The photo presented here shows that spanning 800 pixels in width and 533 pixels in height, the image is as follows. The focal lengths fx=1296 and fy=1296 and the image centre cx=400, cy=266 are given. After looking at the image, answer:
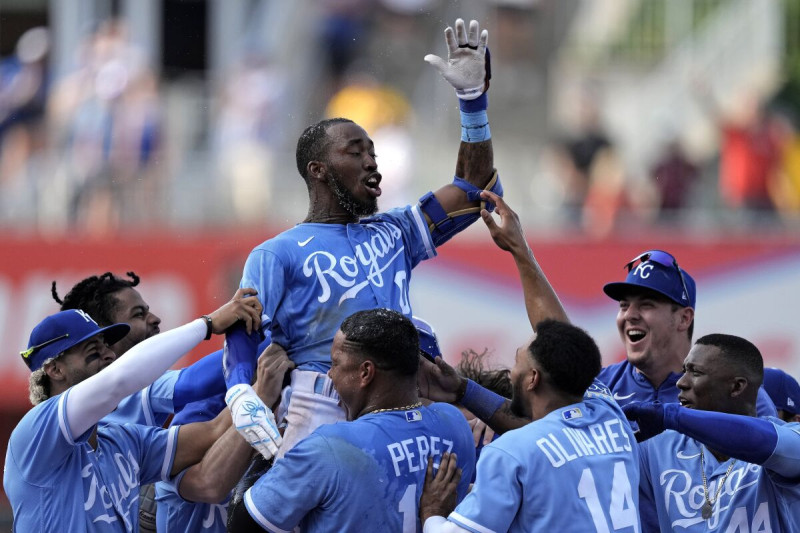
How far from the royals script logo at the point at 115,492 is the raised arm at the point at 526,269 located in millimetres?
1924

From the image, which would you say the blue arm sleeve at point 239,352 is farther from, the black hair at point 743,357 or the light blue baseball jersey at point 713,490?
the black hair at point 743,357

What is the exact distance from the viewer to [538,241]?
13.0 metres

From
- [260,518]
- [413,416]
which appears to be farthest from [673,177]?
[260,518]

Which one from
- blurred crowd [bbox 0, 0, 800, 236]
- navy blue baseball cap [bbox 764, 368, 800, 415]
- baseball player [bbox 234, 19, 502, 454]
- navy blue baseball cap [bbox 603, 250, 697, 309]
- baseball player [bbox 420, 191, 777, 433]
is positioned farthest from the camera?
blurred crowd [bbox 0, 0, 800, 236]

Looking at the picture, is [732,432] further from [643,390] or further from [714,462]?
[643,390]

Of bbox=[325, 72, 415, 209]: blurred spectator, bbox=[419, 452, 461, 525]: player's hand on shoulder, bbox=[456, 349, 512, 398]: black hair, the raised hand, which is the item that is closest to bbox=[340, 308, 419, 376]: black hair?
bbox=[419, 452, 461, 525]: player's hand on shoulder

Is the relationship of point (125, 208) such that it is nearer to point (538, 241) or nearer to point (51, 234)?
point (51, 234)

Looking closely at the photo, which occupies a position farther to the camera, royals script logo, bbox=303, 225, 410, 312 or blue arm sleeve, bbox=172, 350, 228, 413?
blue arm sleeve, bbox=172, 350, 228, 413

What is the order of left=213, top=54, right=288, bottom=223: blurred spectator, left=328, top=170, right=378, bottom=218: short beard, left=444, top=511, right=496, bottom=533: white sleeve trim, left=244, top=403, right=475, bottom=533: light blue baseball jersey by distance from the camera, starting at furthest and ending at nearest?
left=213, top=54, right=288, bottom=223: blurred spectator < left=328, top=170, right=378, bottom=218: short beard < left=244, top=403, right=475, bottom=533: light blue baseball jersey < left=444, top=511, right=496, bottom=533: white sleeve trim

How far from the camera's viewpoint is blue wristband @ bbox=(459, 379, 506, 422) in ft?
18.6

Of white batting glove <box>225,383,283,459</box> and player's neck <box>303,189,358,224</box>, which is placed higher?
player's neck <box>303,189,358,224</box>

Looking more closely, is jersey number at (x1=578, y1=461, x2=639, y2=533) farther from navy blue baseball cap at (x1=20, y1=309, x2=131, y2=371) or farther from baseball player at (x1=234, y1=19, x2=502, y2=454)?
navy blue baseball cap at (x1=20, y1=309, x2=131, y2=371)

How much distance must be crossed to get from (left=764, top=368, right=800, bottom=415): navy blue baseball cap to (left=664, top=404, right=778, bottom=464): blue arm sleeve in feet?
5.94

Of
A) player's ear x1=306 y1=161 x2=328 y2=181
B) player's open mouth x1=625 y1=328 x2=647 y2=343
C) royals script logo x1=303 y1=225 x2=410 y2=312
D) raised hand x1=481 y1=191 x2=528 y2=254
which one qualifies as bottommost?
player's open mouth x1=625 y1=328 x2=647 y2=343
